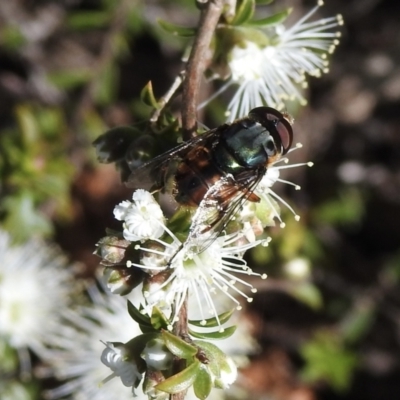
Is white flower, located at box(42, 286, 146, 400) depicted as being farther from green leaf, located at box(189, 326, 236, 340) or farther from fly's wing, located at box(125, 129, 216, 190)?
fly's wing, located at box(125, 129, 216, 190)

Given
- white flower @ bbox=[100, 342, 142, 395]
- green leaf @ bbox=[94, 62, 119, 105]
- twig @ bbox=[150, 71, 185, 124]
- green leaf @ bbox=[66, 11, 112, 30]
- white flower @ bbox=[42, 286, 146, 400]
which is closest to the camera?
white flower @ bbox=[100, 342, 142, 395]

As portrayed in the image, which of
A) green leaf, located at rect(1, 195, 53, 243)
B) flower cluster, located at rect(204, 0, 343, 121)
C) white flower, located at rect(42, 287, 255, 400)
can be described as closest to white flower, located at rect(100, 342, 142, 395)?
flower cluster, located at rect(204, 0, 343, 121)

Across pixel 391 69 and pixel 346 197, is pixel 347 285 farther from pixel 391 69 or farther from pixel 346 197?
pixel 391 69

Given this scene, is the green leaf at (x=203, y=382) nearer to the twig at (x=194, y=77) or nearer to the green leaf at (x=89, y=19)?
the twig at (x=194, y=77)

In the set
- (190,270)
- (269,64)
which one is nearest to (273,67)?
(269,64)

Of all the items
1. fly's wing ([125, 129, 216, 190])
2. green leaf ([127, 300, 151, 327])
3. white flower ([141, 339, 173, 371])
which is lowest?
white flower ([141, 339, 173, 371])

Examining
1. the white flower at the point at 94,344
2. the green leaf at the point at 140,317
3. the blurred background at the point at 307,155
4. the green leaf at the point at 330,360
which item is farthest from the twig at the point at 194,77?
the green leaf at the point at 330,360
